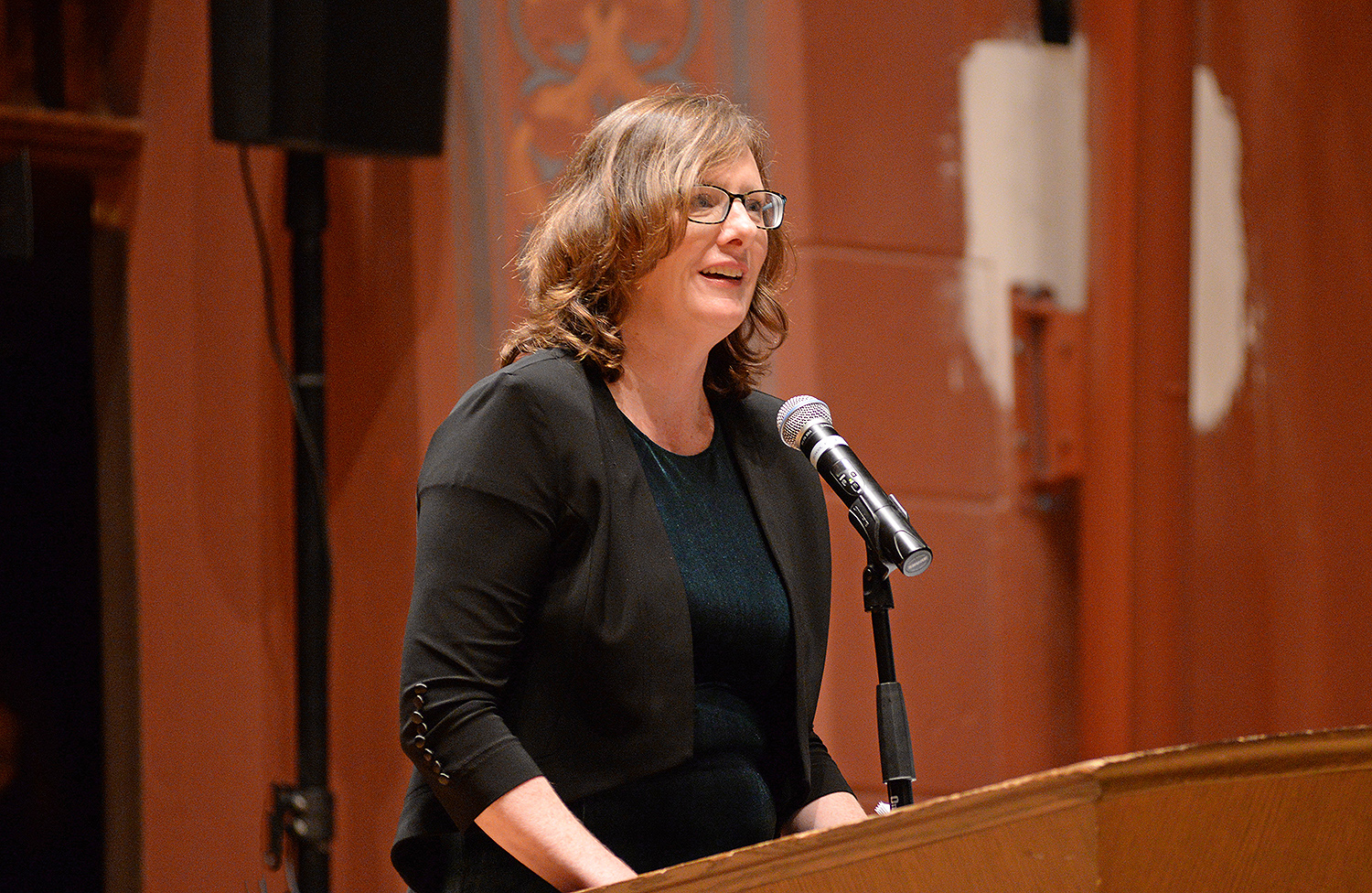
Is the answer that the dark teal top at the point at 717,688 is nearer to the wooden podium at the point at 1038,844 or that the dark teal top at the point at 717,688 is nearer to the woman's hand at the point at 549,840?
the woman's hand at the point at 549,840

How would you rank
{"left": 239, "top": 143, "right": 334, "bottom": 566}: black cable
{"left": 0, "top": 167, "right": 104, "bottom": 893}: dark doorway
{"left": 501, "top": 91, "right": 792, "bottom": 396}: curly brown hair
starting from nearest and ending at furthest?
{"left": 501, "top": 91, "right": 792, "bottom": 396}: curly brown hair, {"left": 239, "top": 143, "right": 334, "bottom": 566}: black cable, {"left": 0, "top": 167, "right": 104, "bottom": 893}: dark doorway

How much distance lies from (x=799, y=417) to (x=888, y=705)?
0.97 ft

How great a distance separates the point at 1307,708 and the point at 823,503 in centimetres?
168

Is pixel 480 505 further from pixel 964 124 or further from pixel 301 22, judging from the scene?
pixel 964 124

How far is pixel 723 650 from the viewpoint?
1408mm

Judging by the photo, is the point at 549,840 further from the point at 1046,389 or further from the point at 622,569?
the point at 1046,389

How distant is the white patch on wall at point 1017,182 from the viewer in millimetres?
3016

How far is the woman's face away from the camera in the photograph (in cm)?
146

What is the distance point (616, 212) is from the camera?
147 centimetres

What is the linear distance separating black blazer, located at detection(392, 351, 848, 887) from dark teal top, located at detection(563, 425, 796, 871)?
0.04 m

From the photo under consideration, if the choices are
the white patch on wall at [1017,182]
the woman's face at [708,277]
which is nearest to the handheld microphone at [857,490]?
the woman's face at [708,277]

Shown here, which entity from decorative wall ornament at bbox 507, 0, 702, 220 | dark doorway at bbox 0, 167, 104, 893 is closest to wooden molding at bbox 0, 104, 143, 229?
dark doorway at bbox 0, 167, 104, 893

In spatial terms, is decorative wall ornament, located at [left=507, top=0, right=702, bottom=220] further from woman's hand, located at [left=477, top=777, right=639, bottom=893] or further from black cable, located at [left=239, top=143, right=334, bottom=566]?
woman's hand, located at [left=477, top=777, right=639, bottom=893]

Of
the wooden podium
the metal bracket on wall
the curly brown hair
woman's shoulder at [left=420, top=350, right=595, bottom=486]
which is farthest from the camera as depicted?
the metal bracket on wall
